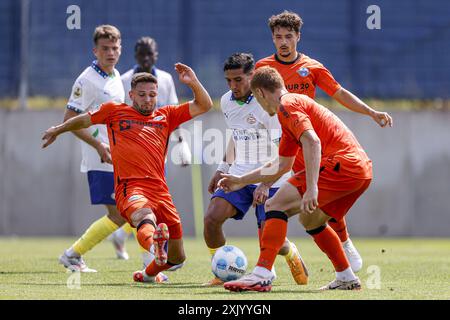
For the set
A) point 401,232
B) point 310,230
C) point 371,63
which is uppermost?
point 371,63

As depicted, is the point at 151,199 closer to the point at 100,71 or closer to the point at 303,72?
the point at 303,72

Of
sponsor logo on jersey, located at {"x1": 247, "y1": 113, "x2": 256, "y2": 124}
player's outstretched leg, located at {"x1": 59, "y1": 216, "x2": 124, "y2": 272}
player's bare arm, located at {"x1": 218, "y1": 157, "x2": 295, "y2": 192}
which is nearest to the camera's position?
player's bare arm, located at {"x1": 218, "y1": 157, "x2": 295, "y2": 192}

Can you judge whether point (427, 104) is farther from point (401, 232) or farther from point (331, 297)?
point (331, 297)

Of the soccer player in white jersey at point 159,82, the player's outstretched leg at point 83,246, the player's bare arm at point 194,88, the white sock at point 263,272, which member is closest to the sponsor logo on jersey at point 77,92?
the soccer player in white jersey at point 159,82

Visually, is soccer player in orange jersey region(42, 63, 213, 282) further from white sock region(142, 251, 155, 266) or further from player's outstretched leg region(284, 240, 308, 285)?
player's outstretched leg region(284, 240, 308, 285)

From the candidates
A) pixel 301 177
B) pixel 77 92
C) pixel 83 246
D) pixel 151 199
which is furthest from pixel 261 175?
pixel 77 92

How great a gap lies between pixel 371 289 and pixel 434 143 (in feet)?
31.5

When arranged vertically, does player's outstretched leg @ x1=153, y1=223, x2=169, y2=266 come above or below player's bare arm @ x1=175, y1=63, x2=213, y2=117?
below

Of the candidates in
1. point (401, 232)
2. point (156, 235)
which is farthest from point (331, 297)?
point (401, 232)

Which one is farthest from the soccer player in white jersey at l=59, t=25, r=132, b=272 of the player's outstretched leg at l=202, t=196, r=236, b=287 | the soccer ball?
the soccer ball

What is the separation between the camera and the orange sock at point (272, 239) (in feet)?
22.9

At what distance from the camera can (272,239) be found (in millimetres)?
6973

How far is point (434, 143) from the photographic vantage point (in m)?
16.5

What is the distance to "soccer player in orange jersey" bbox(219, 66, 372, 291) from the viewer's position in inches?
271
